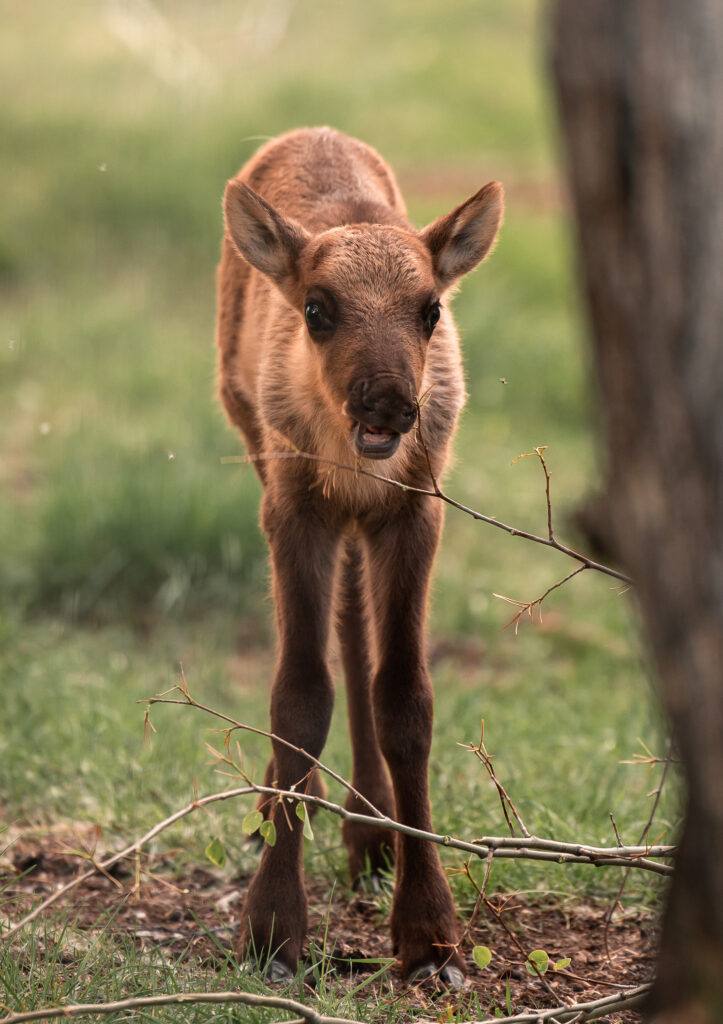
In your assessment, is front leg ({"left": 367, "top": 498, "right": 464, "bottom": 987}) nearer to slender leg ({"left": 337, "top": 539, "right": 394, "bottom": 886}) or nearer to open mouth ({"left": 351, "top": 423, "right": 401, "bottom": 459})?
slender leg ({"left": 337, "top": 539, "right": 394, "bottom": 886})

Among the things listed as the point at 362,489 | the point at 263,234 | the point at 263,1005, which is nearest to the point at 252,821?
the point at 263,1005

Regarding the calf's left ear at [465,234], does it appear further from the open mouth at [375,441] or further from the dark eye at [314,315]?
the open mouth at [375,441]

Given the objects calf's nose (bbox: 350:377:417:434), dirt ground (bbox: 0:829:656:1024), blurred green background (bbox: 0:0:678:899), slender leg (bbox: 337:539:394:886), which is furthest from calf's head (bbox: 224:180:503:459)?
dirt ground (bbox: 0:829:656:1024)

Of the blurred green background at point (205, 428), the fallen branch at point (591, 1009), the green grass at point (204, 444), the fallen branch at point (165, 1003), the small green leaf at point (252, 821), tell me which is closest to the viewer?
the fallen branch at point (165, 1003)

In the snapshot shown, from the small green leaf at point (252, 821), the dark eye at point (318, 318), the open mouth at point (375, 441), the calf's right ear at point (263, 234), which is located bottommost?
the small green leaf at point (252, 821)

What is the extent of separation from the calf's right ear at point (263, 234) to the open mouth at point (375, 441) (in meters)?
0.81

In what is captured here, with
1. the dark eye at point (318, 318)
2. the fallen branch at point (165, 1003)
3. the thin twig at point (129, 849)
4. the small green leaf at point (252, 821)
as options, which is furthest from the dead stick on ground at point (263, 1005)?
the dark eye at point (318, 318)

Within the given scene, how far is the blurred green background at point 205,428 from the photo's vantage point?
4.94 metres

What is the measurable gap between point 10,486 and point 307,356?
5311mm

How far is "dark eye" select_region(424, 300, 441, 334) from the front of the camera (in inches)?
147

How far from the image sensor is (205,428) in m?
9.20

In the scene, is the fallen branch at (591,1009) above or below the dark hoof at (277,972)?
above

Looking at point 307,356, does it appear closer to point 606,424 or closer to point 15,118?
point 606,424

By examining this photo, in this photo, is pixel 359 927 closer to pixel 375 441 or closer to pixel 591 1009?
pixel 591 1009
